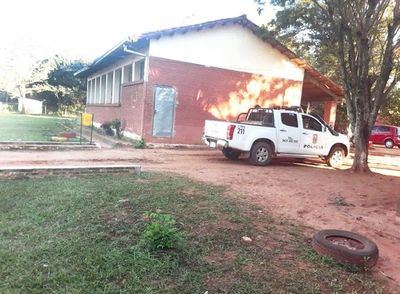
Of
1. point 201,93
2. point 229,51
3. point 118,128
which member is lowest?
point 118,128

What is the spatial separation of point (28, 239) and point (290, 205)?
4474mm

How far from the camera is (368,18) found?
11266 mm

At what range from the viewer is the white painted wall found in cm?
1606

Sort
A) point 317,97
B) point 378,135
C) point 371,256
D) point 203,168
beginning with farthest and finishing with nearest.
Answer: point 378,135
point 317,97
point 203,168
point 371,256

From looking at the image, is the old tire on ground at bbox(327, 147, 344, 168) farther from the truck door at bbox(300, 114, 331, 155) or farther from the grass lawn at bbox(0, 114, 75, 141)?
the grass lawn at bbox(0, 114, 75, 141)

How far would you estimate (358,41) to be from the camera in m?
11.6

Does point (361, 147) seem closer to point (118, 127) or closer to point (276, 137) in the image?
point (276, 137)

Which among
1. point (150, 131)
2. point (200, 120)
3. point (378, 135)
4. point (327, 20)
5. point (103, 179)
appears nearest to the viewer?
point (103, 179)

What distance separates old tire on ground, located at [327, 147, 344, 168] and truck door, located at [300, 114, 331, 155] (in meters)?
0.39

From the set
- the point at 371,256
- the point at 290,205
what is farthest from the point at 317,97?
the point at 371,256

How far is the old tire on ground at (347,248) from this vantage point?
4465mm

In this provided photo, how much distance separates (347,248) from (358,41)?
875cm

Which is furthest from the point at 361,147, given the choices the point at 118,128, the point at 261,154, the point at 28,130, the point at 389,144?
the point at 389,144

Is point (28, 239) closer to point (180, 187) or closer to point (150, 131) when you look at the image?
point (180, 187)
